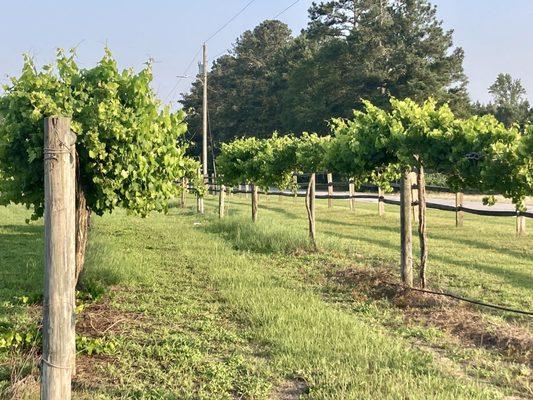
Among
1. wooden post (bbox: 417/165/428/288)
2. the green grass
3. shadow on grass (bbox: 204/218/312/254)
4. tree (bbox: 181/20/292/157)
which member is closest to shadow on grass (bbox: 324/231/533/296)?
the green grass

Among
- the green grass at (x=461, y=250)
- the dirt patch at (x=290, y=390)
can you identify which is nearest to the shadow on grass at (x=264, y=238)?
the green grass at (x=461, y=250)

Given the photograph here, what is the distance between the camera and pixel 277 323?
6.32 m

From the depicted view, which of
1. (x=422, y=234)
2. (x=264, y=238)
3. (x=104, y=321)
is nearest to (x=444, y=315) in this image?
(x=422, y=234)

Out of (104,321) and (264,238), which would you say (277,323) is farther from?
(264,238)

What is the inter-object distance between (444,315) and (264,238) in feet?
20.9

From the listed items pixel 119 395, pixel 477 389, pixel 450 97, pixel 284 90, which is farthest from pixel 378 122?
pixel 284 90

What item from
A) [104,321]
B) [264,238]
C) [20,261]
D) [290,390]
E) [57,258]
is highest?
[57,258]

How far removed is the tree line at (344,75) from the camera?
149 feet

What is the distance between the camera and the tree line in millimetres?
45406

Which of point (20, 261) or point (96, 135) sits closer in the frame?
point (96, 135)

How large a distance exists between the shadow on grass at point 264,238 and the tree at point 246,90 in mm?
48652

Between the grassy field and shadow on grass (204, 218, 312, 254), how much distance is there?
6 centimetres

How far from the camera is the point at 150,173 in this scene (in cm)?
641

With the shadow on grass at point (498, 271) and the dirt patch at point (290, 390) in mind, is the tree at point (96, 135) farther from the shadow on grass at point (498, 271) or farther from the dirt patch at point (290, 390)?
the shadow on grass at point (498, 271)
